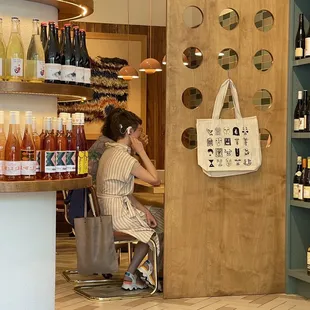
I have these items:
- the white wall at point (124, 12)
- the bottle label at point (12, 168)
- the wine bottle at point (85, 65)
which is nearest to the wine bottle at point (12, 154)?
the bottle label at point (12, 168)

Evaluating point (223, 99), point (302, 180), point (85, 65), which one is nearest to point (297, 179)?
point (302, 180)

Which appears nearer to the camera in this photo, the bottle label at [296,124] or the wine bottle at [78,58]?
the wine bottle at [78,58]

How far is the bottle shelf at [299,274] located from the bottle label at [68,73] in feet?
8.05

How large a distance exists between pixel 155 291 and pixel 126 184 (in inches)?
31.4

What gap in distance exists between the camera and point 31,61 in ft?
10.9

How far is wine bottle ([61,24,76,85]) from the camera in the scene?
11.4ft

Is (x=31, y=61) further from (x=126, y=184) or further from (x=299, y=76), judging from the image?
(x=299, y=76)

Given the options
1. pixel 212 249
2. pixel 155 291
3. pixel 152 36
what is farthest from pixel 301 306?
pixel 152 36

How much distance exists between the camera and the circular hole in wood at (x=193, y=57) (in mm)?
5016

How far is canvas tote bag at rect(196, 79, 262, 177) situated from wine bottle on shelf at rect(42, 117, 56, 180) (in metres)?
1.75

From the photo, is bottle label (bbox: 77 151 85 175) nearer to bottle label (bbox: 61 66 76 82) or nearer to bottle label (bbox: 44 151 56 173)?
bottle label (bbox: 44 151 56 173)

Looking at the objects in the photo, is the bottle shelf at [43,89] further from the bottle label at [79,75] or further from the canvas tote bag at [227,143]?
the canvas tote bag at [227,143]

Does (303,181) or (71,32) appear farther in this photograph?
(303,181)

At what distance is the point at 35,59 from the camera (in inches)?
133
